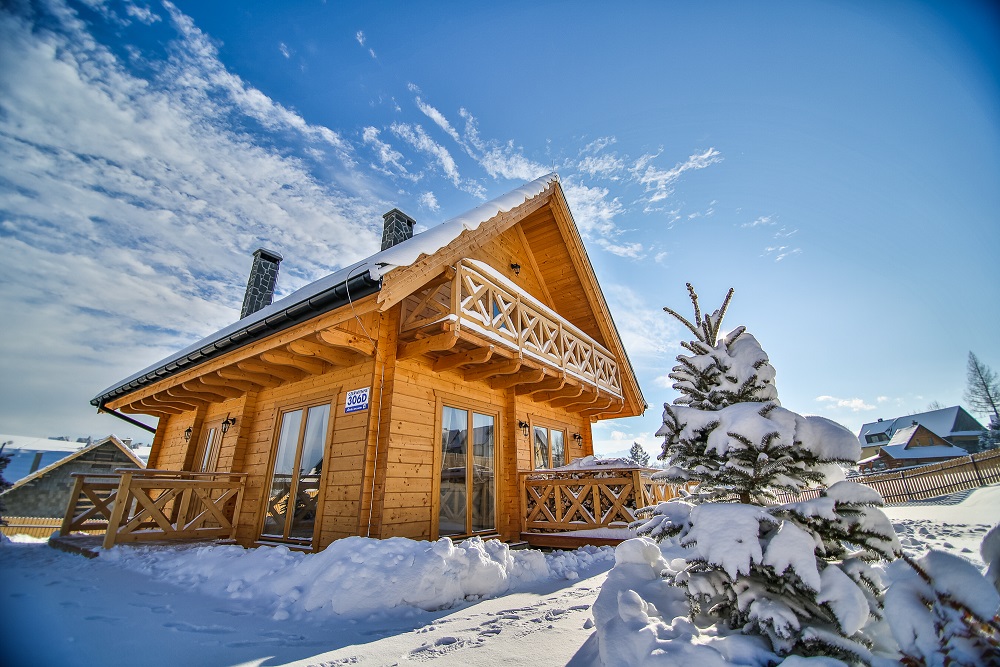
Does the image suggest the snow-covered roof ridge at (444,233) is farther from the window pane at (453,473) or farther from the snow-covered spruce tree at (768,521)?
the snow-covered spruce tree at (768,521)

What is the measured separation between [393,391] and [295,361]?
2.02 m

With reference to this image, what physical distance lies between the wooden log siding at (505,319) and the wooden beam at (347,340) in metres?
0.63

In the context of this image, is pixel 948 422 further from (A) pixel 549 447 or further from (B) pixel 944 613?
(B) pixel 944 613

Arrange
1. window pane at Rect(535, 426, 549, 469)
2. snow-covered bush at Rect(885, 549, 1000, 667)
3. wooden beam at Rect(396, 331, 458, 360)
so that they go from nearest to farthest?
1. snow-covered bush at Rect(885, 549, 1000, 667)
2. wooden beam at Rect(396, 331, 458, 360)
3. window pane at Rect(535, 426, 549, 469)

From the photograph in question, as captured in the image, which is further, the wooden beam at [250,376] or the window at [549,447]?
the window at [549,447]

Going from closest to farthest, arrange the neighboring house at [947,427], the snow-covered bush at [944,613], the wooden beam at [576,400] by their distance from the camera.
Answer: the snow-covered bush at [944,613] < the wooden beam at [576,400] < the neighboring house at [947,427]

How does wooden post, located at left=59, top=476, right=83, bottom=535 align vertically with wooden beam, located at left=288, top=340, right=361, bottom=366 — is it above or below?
below

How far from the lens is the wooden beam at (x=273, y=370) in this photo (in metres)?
7.05

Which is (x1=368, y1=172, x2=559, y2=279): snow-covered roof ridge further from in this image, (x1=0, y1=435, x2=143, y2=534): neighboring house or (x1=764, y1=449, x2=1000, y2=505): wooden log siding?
(x1=0, y1=435, x2=143, y2=534): neighboring house

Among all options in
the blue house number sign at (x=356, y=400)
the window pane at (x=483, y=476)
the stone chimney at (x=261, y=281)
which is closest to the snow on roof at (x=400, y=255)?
the blue house number sign at (x=356, y=400)

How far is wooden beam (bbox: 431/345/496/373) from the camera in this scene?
255 inches

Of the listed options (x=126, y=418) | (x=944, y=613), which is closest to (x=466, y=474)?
(x=944, y=613)

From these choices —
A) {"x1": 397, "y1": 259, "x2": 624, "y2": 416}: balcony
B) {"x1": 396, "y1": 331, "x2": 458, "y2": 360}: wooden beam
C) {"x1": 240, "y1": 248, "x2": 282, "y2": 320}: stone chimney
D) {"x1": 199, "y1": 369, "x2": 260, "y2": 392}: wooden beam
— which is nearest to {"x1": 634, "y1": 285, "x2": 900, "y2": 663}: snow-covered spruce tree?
{"x1": 396, "y1": 331, "x2": 458, "y2": 360}: wooden beam

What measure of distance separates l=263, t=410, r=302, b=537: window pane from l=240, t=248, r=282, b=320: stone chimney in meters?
5.33
